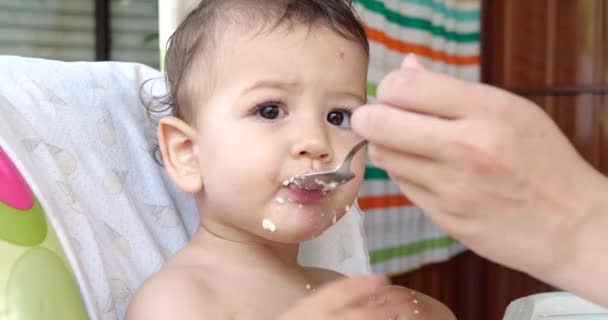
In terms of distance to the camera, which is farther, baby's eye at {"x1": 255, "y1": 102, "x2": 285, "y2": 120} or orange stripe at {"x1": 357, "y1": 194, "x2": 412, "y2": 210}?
orange stripe at {"x1": 357, "y1": 194, "x2": 412, "y2": 210}

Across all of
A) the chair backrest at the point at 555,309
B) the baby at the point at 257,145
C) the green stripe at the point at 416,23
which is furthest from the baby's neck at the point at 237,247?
the green stripe at the point at 416,23

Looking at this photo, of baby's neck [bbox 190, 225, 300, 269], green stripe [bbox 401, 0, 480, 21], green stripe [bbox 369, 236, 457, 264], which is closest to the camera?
baby's neck [bbox 190, 225, 300, 269]

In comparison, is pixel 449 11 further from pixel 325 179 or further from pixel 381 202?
pixel 325 179

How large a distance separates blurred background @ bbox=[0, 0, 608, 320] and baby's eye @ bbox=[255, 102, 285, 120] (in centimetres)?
112

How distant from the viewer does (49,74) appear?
100 centimetres

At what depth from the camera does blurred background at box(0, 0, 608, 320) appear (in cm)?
211

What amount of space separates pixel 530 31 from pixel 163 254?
2.03 meters

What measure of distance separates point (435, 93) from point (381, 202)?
1529mm

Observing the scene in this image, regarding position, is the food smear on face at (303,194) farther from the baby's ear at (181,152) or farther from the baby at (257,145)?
the baby's ear at (181,152)

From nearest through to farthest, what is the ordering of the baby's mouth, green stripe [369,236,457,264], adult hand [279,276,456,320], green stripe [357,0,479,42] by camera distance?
adult hand [279,276,456,320] < the baby's mouth < green stripe [357,0,479,42] < green stripe [369,236,457,264]

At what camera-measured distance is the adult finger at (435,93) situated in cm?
51

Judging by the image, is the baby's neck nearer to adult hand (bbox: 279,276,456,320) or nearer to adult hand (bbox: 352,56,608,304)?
adult hand (bbox: 279,276,456,320)

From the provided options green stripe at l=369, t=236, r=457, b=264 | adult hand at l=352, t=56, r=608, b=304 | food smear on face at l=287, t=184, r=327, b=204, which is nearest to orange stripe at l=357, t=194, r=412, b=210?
green stripe at l=369, t=236, r=457, b=264

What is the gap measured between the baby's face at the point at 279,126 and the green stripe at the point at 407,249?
1.15 metres
